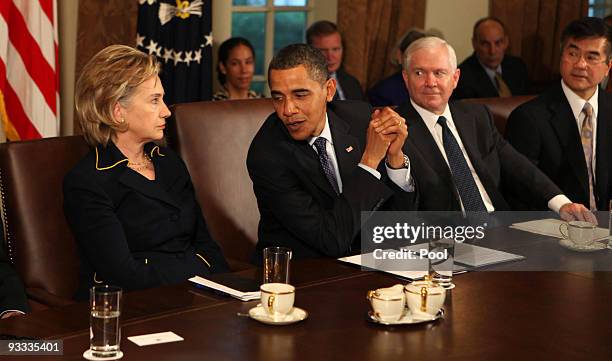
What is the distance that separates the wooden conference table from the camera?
6.47ft

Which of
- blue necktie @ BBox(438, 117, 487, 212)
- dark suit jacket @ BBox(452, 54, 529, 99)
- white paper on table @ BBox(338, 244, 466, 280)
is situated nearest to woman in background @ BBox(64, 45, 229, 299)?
white paper on table @ BBox(338, 244, 466, 280)

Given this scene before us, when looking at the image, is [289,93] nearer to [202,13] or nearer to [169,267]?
[169,267]

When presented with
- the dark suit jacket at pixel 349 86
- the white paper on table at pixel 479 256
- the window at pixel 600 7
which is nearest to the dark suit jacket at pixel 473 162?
the white paper on table at pixel 479 256

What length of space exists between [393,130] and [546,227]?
22.7 inches

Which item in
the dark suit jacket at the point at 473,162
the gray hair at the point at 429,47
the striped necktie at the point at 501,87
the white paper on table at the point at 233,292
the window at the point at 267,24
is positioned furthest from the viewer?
the striped necktie at the point at 501,87

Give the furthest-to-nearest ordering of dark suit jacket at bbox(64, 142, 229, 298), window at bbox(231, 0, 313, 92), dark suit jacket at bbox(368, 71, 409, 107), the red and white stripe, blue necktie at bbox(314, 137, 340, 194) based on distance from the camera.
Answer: window at bbox(231, 0, 313, 92) → dark suit jacket at bbox(368, 71, 409, 107) → the red and white stripe → blue necktie at bbox(314, 137, 340, 194) → dark suit jacket at bbox(64, 142, 229, 298)

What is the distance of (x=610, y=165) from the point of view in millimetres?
4309

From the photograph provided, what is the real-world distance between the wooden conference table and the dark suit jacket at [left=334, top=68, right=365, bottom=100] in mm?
3176

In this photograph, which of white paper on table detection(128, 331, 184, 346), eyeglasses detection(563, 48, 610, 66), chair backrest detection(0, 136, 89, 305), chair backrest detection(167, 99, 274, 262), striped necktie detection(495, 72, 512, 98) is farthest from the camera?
striped necktie detection(495, 72, 512, 98)

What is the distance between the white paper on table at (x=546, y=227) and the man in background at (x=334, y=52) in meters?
2.43

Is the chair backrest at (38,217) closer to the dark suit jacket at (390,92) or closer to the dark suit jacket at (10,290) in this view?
the dark suit jacket at (10,290)

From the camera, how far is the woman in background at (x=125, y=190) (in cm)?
283

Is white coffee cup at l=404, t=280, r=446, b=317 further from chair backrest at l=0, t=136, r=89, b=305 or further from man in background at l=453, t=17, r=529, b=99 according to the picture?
man in background at l=453, t=17, r=529, b=99

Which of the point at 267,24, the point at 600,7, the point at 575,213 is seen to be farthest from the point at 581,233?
the point at 600,7
